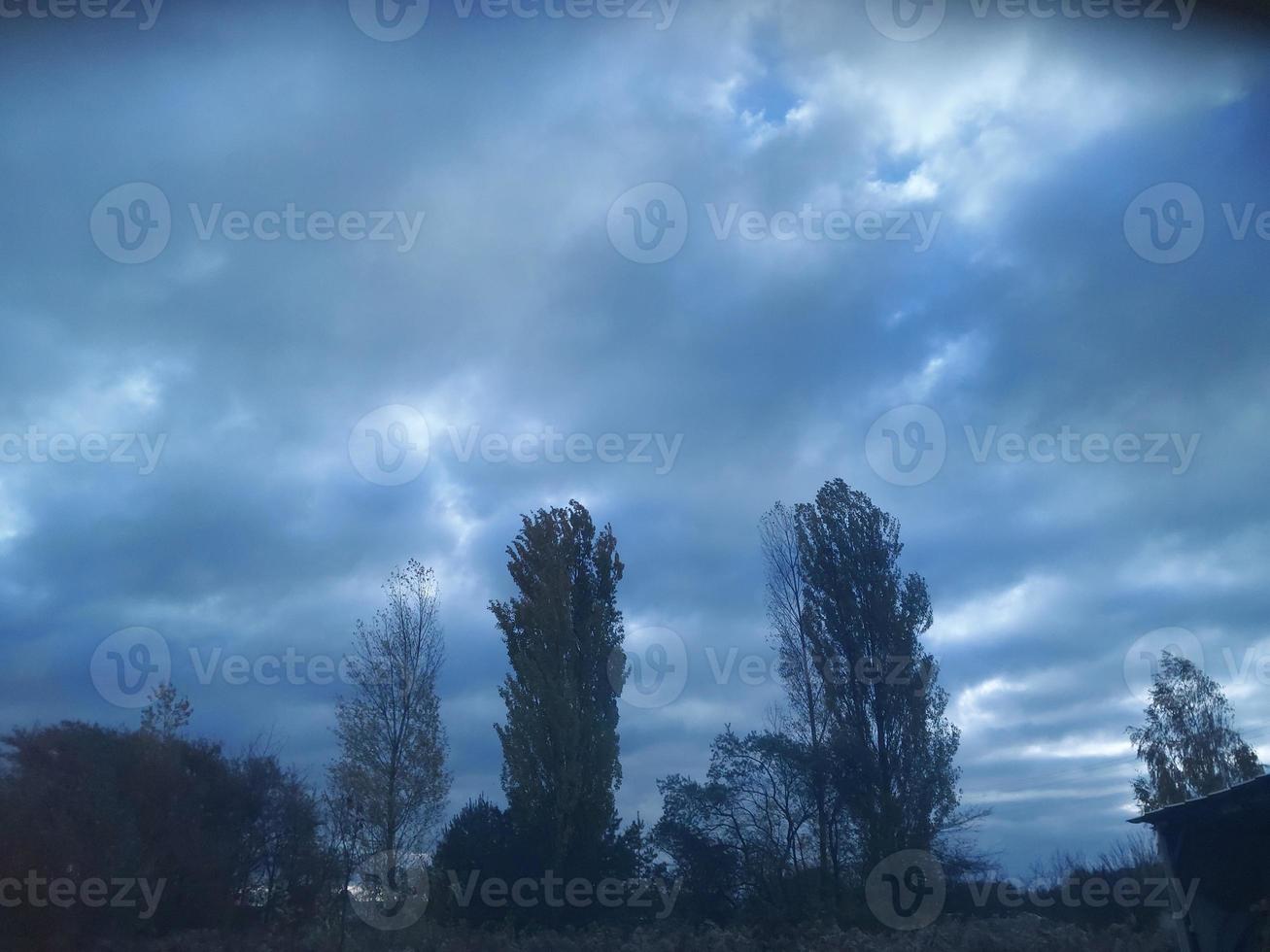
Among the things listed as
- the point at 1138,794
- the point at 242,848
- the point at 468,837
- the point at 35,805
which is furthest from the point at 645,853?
the point at 1138,794

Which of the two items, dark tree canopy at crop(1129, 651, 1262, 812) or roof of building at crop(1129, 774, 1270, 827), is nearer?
roof of building at crop(1129, 774, 1270, 827)

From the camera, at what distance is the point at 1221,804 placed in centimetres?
1550

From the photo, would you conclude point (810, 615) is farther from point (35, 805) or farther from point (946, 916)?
point (35, 805)

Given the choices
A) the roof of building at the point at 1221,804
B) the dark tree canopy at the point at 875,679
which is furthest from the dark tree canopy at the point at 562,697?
the roof of building at the point at 1221,804

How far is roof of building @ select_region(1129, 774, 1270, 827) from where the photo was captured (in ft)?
48.9

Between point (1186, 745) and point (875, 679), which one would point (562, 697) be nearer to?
point (875, 679)

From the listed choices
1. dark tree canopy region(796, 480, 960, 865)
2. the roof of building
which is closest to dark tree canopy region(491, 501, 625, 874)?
dark tree canopy region(796, 480, 960, 865)

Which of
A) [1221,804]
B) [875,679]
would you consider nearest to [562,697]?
[875,679]

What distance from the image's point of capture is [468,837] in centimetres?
2556

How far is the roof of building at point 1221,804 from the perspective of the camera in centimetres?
1491

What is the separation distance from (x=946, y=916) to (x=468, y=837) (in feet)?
40.9

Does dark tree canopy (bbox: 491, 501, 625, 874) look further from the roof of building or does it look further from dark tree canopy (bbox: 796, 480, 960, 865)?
the roof of building

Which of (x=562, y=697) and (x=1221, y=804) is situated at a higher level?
(x=562, y=697)

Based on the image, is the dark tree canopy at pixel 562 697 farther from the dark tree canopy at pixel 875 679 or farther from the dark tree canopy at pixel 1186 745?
the dark tree canopy at pixel 1186 745
